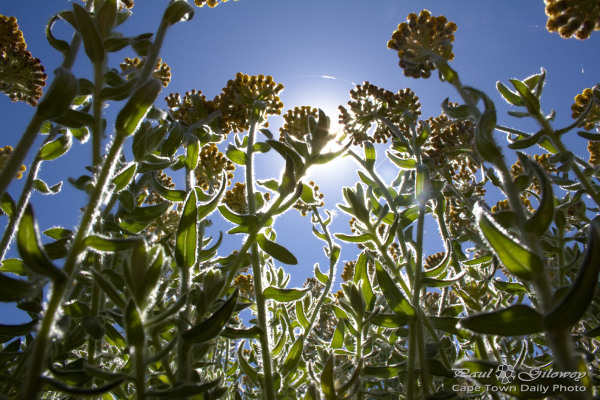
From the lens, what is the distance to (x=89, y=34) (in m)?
1.25

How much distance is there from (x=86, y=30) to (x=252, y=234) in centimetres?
79

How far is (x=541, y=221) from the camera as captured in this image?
97cm

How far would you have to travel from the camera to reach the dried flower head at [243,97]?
267 centimetres

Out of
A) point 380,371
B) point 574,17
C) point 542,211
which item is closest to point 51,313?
point 542,211

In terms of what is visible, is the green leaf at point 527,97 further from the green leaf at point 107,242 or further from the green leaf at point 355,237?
the green leaf at point 107,242

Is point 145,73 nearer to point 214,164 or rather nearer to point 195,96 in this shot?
point 195,96

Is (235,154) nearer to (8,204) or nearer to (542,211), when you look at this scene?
(8,204)

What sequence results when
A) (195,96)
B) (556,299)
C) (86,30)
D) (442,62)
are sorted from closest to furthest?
(556,299) < (86,30) < (442,62) < (195,96)

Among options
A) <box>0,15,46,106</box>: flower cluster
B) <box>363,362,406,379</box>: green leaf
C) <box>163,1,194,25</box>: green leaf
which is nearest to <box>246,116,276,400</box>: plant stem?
<box>363,362,406,379</box>: green leaf

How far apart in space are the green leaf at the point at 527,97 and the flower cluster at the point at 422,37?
0.56 metres

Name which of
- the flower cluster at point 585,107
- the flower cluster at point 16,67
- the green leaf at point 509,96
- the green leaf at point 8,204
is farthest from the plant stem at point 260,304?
the flower cluster at point 585,107

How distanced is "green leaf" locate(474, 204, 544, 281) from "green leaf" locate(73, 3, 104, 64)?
113 cm

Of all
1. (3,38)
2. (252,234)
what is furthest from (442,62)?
(3,38)

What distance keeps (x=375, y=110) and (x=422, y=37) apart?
0.70 metres
